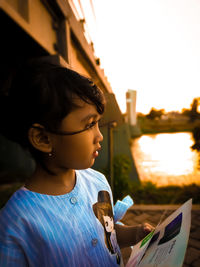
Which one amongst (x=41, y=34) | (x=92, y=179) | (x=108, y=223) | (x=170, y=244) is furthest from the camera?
(x=41, y=34)

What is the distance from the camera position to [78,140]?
2.53 ft

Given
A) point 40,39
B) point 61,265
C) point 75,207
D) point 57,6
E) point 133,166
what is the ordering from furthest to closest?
1. point 133,166
2. point 57,6
3. point 40,39
4. point 75,207
5. point 61,265

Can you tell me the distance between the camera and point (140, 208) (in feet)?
11.6

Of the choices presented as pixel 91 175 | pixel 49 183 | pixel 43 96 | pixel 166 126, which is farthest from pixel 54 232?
pixel 166 126

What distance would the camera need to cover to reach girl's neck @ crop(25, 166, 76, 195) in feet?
2.61

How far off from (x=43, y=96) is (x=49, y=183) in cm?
37

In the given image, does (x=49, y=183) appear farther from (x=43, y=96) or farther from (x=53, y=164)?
(x=43, y=96)

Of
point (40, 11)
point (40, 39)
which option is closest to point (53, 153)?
point (40, 39)

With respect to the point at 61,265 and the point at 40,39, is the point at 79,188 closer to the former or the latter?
the point at 61,265

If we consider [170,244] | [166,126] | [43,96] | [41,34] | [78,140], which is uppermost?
[41,34]

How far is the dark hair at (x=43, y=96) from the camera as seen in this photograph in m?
0.76

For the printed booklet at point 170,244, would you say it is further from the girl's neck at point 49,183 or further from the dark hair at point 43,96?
the dark hair at point 43,96

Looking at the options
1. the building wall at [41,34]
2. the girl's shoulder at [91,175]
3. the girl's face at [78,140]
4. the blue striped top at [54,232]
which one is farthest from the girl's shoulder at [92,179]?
the building wall at [41,34]

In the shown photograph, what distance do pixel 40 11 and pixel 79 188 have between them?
2.34m
